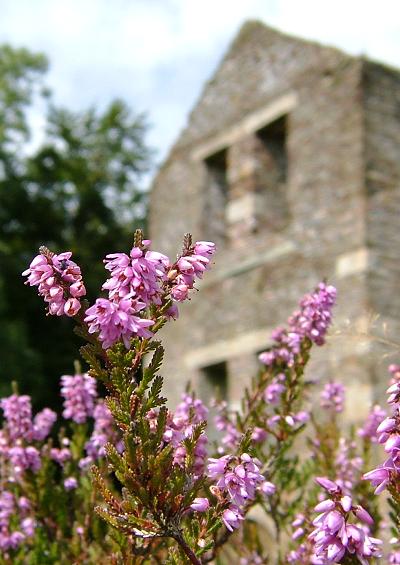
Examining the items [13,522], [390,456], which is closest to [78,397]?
[13,522]

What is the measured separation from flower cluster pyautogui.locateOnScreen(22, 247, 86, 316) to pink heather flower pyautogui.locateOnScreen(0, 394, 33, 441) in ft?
6.14

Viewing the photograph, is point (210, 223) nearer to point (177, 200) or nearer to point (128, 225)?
point (177, 200)

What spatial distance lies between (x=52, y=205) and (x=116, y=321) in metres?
23.8

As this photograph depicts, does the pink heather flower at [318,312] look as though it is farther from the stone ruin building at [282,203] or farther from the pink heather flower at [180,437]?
the stone ruin building at [282,203]

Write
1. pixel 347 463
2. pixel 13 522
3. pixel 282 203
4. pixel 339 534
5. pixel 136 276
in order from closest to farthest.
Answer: pixel 339 534, pixel 136 276, pixel 13 522, pixel 347 463, pixel 282 203

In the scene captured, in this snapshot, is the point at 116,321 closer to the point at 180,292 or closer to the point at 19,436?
the point at 180,292

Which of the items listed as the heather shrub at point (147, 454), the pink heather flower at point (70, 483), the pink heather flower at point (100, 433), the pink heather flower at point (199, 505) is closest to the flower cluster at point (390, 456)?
the heather shrub at point (147, 454)

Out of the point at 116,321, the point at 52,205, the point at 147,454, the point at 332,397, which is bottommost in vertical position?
the point at 147,454

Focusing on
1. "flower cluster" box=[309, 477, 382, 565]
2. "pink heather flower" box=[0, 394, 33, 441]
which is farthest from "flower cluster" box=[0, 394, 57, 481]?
"flower cluster" box=[309, 477, 382, 565]

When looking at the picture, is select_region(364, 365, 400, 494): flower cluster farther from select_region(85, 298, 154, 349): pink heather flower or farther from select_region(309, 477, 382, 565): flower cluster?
select_region(85, 298, 154, 349): pink heather flower

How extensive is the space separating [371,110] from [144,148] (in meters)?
21.9

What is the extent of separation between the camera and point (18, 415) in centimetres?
448

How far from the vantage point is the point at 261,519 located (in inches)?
424

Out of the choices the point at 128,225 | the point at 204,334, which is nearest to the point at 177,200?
the point at 204,334
